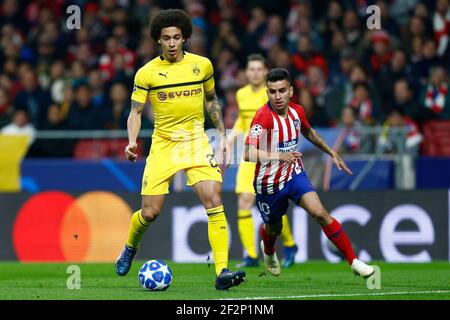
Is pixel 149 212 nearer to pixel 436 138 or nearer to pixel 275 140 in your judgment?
pixel 275 140

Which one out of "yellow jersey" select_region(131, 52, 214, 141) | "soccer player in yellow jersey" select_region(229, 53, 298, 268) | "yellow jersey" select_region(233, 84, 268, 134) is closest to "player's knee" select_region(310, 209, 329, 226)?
"yellow jersey" select_region(131, 52, 214, 141)

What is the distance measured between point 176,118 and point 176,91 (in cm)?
25

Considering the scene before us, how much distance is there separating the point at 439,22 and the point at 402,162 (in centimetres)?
319

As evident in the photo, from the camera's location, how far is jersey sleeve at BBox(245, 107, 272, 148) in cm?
1053

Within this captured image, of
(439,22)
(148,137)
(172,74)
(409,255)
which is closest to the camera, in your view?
(172,74)

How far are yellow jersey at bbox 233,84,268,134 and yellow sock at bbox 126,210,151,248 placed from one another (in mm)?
3318

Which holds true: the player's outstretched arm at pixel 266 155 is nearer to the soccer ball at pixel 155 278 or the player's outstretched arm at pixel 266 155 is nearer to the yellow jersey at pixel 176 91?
the yellow jersey at pixel 176 91

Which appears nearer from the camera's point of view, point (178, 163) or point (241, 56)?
point (178, 163)

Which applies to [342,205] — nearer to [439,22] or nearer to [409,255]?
[409,255]

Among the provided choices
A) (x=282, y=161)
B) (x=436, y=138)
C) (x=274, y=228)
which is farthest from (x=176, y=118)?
(x=436, y=138)

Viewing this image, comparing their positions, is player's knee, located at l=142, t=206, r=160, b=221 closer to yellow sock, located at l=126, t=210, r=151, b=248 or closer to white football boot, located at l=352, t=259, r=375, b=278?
yellow sock, located at l=126, t=210, r=151, b=248

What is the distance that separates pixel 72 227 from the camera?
15688 mm

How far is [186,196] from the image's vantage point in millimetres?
15602
